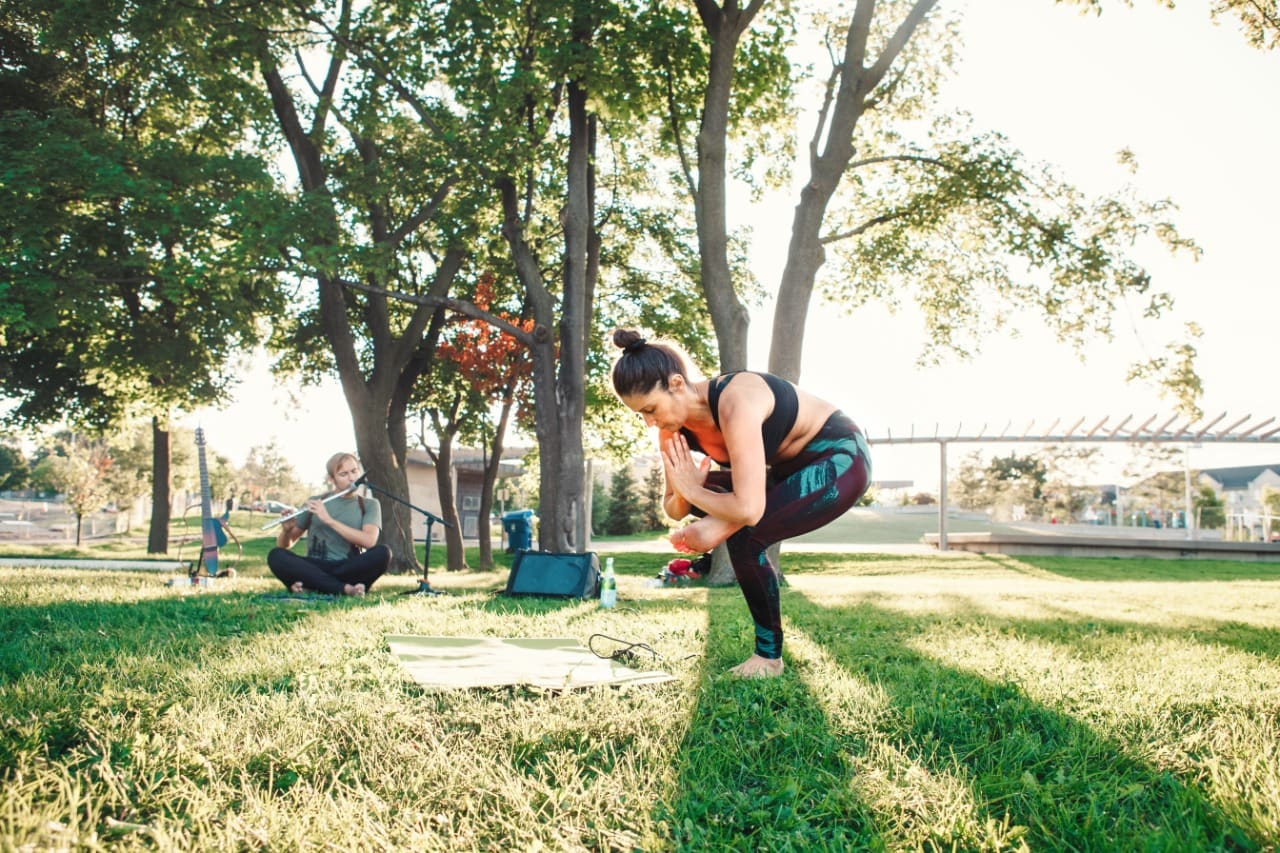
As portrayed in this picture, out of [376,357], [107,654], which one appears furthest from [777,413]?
[376,357]

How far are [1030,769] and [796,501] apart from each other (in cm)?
138

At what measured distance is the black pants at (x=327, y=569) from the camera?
7.11 metres

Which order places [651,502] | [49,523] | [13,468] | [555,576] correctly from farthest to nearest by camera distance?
[13,468] → [651,502] → [49,523] → [555,576]

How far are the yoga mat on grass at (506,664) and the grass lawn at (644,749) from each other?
115 mm

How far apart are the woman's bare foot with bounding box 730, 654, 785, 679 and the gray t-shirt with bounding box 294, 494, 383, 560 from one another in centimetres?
467

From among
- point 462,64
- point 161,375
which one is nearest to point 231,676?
point 462,64

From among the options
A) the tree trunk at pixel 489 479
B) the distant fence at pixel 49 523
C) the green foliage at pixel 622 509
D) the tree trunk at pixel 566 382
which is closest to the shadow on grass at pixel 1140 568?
the tree trunk at pixel 566 382

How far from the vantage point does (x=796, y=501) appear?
3.48 m

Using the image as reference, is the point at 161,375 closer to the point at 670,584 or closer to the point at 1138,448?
the point at 670,584

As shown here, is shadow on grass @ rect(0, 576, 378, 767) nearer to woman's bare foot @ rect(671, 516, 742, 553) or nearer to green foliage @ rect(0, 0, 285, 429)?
woman's bare foot @ rect(671, 516, 742, 553)

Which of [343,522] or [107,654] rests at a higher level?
[343,522]

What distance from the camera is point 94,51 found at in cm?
1558

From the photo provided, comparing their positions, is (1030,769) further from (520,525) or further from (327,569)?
(520,525)

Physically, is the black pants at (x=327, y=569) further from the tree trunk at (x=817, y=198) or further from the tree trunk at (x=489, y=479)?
the tree trunk at (x=489, y=479)
